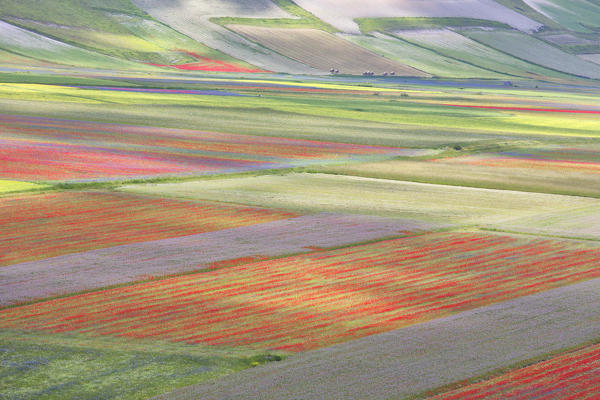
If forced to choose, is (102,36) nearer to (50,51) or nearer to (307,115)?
(50,51)

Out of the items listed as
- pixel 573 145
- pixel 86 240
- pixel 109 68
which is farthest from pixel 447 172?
pixel 109 68

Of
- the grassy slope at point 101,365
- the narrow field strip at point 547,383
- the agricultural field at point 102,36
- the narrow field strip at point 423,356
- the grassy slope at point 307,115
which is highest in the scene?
the narrow field strip at point 547,383

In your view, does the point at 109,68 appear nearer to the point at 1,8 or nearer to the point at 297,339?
the point at 1,8

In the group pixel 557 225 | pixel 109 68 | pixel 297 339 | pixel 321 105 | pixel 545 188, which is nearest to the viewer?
pixel 297 339

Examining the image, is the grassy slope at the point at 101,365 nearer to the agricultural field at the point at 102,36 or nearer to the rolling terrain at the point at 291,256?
the rolling terrain at the point at 291,256

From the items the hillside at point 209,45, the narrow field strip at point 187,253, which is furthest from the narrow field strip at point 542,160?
the hillside at point 209,45

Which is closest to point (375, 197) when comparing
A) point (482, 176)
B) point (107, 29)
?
point (482, 176)
